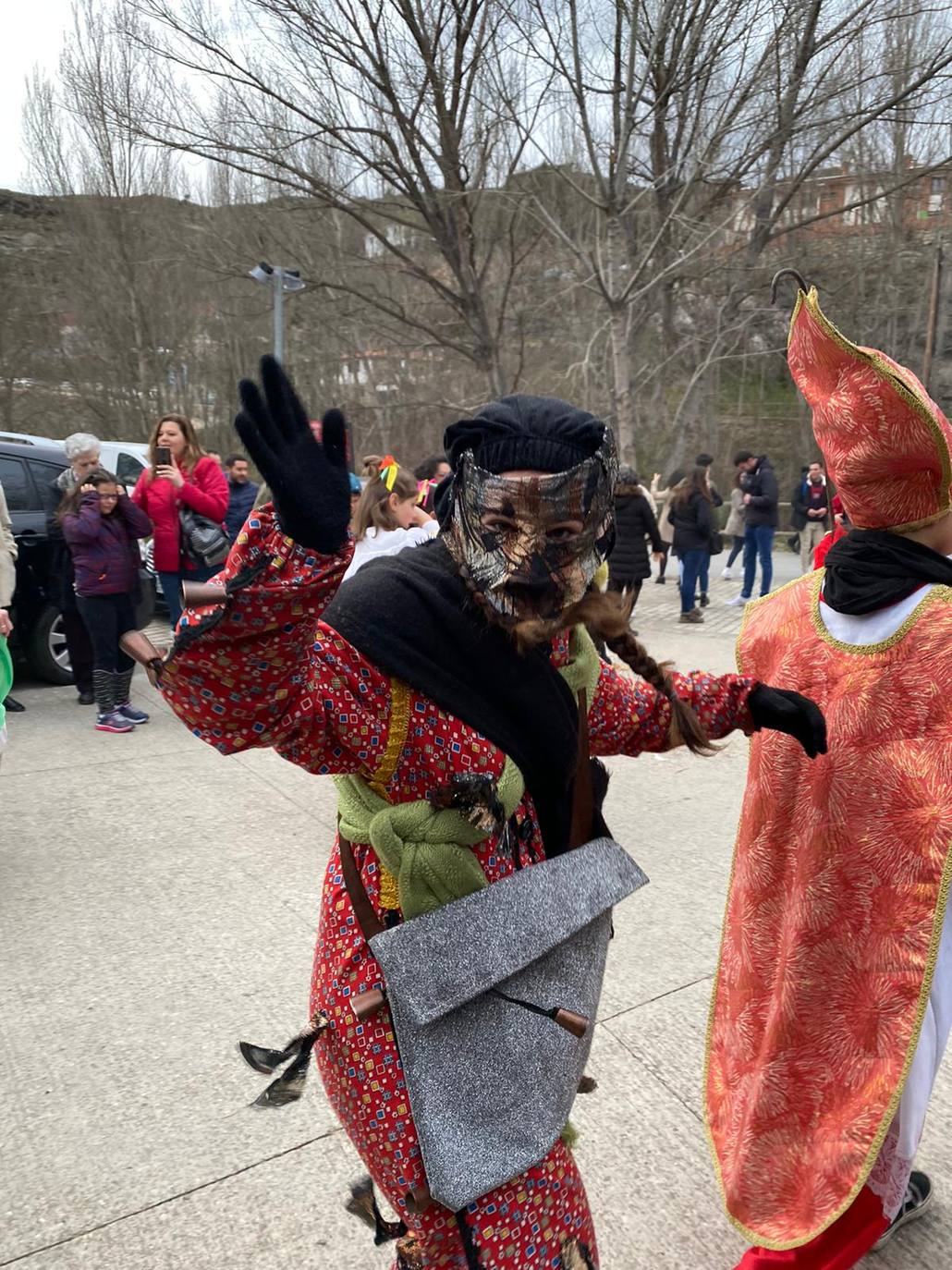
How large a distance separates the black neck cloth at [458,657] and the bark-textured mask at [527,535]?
1.7 inches

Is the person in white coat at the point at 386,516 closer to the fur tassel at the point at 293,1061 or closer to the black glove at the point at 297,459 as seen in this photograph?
the fur tassel at the point at 293,1061

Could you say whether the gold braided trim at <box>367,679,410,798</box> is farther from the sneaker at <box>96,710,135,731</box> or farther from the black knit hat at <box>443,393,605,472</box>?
the sneaker at <box>96,710,135,731</box>

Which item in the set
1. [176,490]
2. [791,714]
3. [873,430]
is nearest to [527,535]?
[791,714]

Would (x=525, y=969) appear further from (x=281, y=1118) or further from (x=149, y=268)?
(x=149, y=268)

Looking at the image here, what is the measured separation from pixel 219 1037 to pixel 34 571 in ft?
15.7

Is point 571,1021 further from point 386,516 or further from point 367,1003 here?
point 386,516

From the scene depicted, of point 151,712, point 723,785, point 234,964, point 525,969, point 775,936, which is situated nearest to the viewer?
point 525,969

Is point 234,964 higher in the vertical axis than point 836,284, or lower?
lower

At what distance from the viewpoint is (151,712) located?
6.52 meters

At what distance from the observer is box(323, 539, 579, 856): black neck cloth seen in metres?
1.35

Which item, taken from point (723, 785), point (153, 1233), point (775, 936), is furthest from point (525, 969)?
point (723, 785)

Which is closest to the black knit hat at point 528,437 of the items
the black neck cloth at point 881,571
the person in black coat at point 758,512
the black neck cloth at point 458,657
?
the black neck cloth at point 458,657

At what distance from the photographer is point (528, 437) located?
4.69ft

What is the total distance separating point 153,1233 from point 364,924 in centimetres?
129
